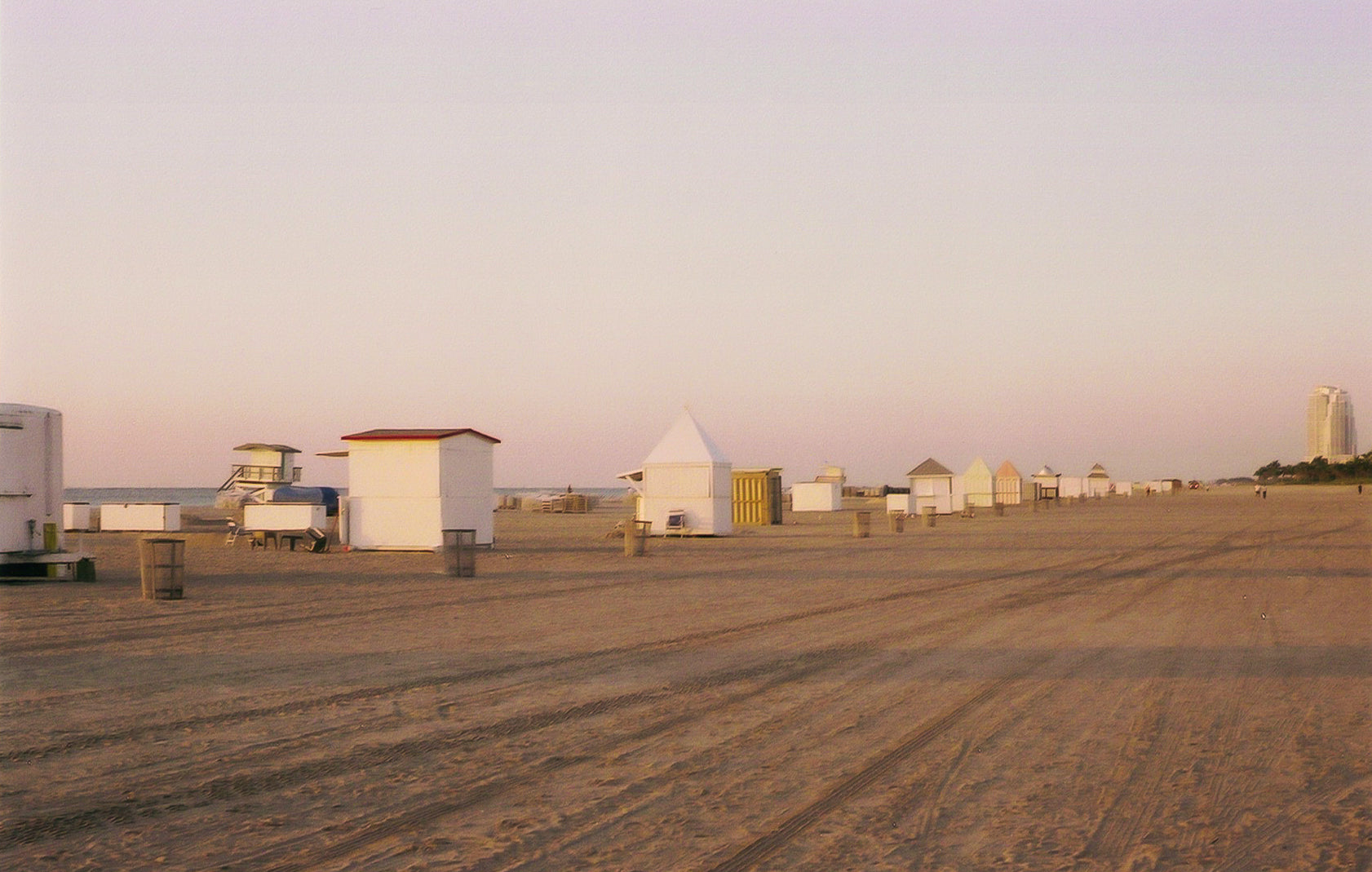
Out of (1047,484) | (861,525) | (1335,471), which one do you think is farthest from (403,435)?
(1335,471)

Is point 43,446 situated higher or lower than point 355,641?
higher

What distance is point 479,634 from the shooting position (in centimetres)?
1227

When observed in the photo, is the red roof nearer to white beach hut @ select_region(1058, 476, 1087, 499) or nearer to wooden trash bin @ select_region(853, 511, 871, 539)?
wooden trash bin @ select_region(853, 511, 871, 539)

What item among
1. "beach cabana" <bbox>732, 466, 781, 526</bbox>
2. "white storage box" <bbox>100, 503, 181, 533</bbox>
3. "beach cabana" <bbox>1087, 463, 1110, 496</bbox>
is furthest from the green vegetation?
"white storage box" <bbox>100, 503, 181, 533</bbox>

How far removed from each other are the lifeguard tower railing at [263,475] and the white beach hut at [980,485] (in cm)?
3929

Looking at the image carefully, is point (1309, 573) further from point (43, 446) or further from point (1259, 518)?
point (1259, 518)

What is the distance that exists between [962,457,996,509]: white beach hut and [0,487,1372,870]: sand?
190ft

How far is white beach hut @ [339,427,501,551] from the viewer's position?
1062 inches

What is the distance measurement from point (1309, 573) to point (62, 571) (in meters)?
20.7

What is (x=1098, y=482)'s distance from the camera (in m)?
123

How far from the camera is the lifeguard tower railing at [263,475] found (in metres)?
61.8

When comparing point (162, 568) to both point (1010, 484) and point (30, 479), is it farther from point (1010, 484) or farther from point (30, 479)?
point (1010, 484)

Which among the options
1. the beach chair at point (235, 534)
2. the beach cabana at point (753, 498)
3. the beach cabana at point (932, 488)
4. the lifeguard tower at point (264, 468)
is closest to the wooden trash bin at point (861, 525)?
the beach cabana at point (753, 498)

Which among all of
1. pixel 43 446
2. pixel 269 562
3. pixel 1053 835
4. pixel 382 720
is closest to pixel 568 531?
pixel 269 562
